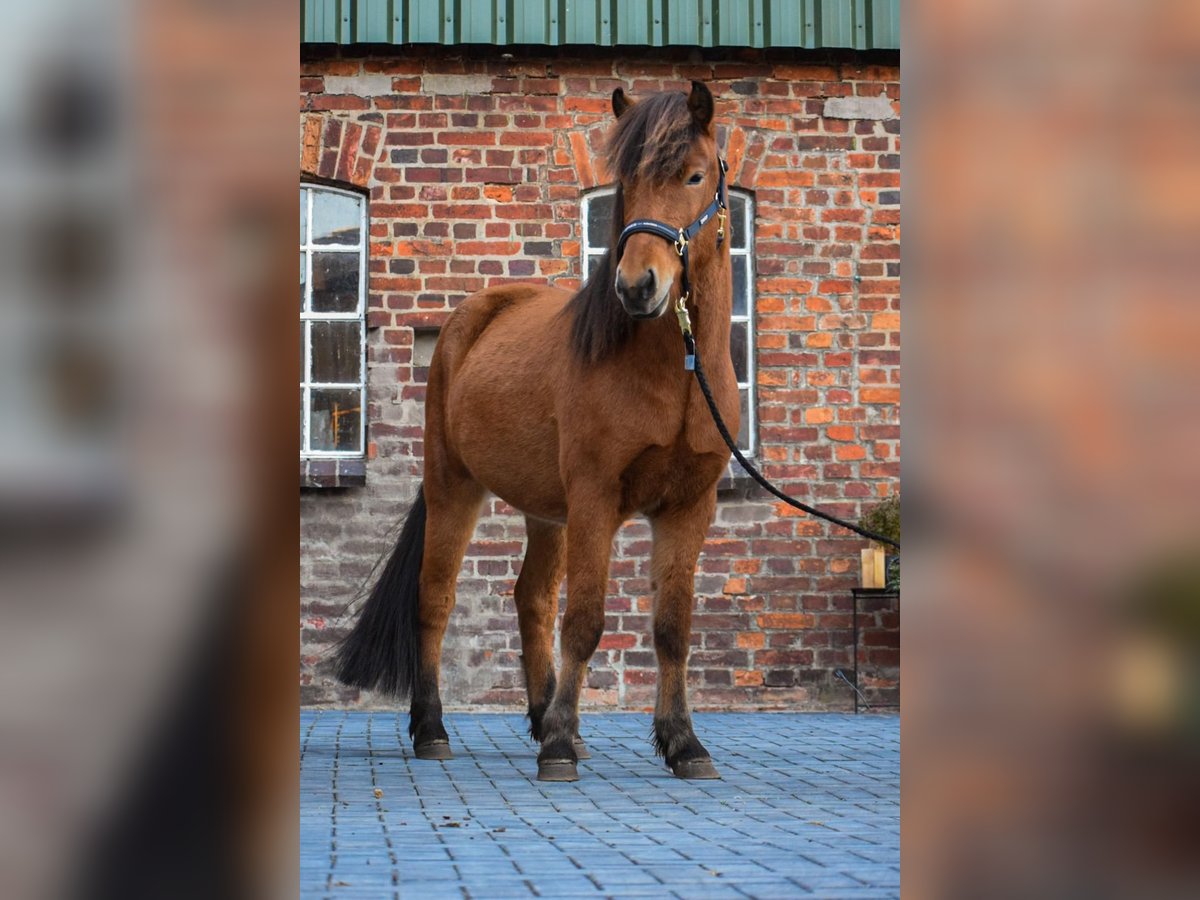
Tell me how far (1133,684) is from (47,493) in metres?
1.06

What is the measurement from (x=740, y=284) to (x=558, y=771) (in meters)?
4.28

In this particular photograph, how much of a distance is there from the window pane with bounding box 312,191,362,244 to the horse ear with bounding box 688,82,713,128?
381 centimetres

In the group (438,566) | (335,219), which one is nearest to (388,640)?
(438,566)

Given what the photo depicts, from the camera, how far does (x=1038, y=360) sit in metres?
1.61

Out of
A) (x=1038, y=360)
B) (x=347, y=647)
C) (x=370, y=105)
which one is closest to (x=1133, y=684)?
(x=1038, y=360)

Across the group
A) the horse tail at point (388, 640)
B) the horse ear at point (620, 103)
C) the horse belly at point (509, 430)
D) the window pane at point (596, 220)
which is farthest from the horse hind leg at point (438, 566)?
the window pane at point (596, 220)

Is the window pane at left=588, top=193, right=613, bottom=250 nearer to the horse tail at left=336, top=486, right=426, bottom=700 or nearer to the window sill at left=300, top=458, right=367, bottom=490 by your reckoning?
the window sill at left=300, top=458, right=367, bottom=490

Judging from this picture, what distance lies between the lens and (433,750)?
6152mm

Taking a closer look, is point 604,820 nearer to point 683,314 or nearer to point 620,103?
point 683,314

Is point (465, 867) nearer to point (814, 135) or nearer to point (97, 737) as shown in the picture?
point (97, 737)

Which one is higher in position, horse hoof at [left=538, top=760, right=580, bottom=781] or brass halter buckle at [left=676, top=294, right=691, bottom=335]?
brass halter buckle at [left=676, top=294, right=691, bottom=335]

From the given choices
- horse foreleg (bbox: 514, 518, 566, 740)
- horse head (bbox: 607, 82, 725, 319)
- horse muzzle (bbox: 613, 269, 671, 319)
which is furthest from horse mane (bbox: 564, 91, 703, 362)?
horse foreleg (bbox: 514, 518, 566, 740)

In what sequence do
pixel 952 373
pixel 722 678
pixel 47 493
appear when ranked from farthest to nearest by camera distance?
pixel 722 678
pixel 952 373
pixel 47 493

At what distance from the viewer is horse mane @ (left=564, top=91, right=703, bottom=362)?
5.18 m
